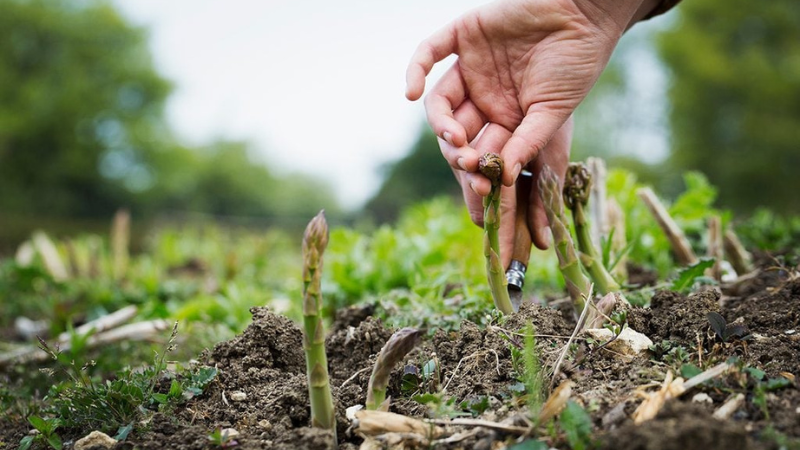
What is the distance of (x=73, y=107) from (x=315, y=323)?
4030cm

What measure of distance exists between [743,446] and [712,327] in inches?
26.6

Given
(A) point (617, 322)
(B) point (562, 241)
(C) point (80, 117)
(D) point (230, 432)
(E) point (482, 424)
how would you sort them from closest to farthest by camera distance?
(E) point (482, 424) < (D) point (230, 432) < (A) point (617, 322) < (B) point (562, 241) < (C) point (80, 117)

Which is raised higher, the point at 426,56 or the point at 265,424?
the point at 426,56

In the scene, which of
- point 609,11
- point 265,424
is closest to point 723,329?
point 609,11

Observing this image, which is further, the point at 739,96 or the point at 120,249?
the point at 739,96

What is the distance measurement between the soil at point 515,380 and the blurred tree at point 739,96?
26271mm

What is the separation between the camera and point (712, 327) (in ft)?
6.59

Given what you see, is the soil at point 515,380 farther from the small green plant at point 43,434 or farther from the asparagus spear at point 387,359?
the small green plant at point 43,434

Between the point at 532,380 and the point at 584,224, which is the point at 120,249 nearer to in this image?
the point at 584,224

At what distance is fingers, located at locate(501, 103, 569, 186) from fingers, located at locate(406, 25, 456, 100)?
42 cm

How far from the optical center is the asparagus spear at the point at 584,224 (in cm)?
261

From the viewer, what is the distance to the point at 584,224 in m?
2.69

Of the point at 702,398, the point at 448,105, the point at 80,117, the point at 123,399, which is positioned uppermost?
the point at 80,117

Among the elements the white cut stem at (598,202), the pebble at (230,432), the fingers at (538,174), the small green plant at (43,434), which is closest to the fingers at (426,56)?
the fingers at (538,174)
